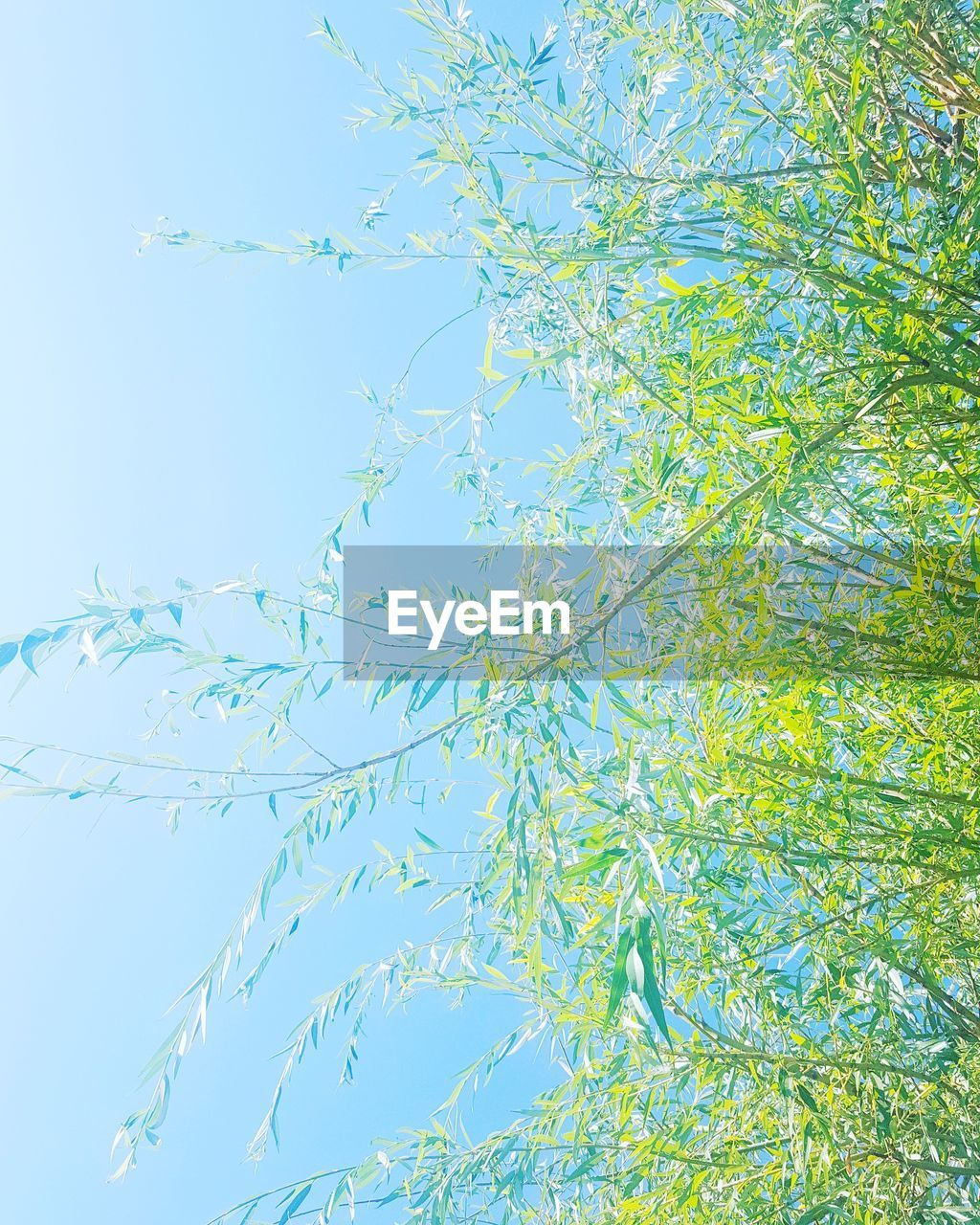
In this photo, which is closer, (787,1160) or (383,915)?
(787,1160)

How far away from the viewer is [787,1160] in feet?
5.12

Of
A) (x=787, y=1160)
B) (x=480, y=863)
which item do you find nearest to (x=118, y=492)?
(x=480, y=863)

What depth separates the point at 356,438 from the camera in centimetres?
463

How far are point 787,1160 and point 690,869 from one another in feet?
1.53

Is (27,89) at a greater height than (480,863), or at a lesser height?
greater

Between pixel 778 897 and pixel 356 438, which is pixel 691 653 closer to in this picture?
pixel 778 897

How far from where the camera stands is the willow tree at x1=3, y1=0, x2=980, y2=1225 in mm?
1374

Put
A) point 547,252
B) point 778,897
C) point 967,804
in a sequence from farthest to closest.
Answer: point 778,897, point 967,804, point 547,252

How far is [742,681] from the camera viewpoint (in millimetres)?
1528

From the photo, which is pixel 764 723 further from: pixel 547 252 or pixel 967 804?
pixel 547 252

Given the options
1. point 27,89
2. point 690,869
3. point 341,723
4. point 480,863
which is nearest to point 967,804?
Answer: point 690,869

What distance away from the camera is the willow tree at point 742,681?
137 centimetres

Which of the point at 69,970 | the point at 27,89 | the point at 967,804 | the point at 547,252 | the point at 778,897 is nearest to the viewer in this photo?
the point at 547,252

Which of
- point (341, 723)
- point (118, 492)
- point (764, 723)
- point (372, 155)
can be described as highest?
point (372, 155)
